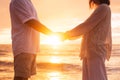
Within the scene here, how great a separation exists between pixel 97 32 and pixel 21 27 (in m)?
0.88

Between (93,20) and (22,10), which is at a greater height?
(22,10)

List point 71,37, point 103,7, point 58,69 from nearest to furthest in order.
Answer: point 103,7 < point 71,37 < point 58,69

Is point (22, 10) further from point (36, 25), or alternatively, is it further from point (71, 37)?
point (71, 37)

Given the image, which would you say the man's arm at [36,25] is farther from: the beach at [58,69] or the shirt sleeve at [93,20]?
the beach at [58,69]

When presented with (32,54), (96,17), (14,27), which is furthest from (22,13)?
(96,17)

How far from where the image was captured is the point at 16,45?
4613 mm

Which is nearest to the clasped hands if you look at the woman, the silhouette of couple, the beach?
the silhouette of couple

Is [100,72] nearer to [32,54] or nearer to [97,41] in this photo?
[97,41]

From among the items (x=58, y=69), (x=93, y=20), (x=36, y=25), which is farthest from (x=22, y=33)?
(x=58, y=69)

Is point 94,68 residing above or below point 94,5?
below

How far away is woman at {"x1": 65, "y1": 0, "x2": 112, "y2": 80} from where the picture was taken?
4758mm

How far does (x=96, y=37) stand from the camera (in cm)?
478

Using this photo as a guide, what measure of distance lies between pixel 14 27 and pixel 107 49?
116 centimetres

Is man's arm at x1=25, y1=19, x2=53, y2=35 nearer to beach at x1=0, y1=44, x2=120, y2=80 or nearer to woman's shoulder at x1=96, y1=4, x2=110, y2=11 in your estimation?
woman's shoulder at x1=96, y1=4, x2=110, y2=11
